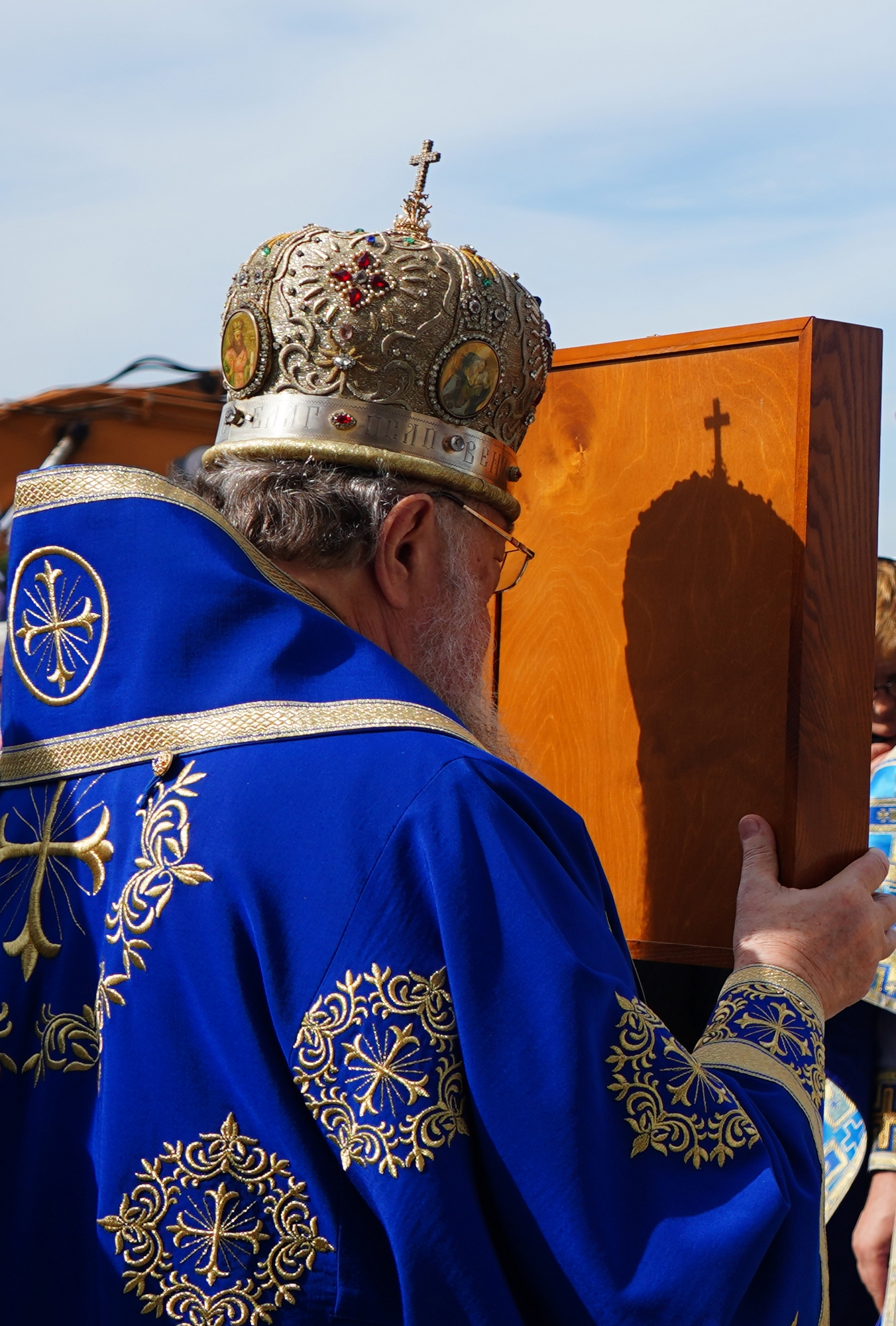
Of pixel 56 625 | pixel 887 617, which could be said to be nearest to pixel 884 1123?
pixel 887 617

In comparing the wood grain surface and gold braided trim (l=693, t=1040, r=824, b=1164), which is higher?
the wood grain surface

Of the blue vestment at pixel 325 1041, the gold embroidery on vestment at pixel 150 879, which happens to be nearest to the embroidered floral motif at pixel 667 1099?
the blue vestment at pixel 325 1041

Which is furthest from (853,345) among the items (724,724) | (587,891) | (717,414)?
(587,891)

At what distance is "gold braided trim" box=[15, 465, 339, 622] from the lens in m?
1.56

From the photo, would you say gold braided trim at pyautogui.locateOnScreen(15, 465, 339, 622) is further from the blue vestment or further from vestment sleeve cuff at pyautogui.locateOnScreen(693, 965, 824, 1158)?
vestment sleeve cuff at pyautogui.locateOnScreen(693, 965, 824, 1158)

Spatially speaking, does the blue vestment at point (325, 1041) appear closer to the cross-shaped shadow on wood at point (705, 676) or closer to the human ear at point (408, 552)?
the human ear at point (408, 552)

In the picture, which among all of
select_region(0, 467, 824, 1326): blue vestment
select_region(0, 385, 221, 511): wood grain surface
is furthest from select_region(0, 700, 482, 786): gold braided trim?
select_region(0, 385, 221, 511): wood grain surface

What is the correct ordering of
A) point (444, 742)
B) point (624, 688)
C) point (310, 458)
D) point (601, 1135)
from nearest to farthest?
point (601, 1135) < point (444, 742) < point (310, 458) < point (624, 688)

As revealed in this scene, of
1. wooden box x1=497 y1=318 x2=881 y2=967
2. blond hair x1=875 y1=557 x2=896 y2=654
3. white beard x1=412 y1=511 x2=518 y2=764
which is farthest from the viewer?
blond hair x1=875 y1=557 x2=896 y2=654

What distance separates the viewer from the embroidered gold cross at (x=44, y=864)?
1460 millimetres

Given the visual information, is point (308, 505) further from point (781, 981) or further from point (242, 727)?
point (781, 981)

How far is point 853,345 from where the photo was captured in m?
2.19

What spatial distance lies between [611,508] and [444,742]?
3.49 ft

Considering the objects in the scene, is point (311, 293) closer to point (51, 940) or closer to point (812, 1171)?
point (51, 940)
